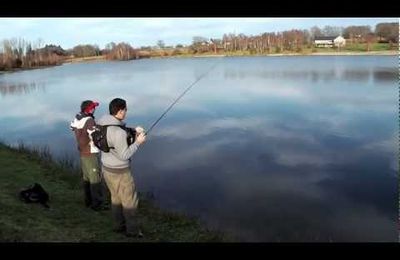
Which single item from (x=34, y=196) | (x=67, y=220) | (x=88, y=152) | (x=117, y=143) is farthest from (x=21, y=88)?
(x=117, y=143)

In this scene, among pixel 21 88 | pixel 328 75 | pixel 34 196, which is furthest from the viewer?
pixel 21 88

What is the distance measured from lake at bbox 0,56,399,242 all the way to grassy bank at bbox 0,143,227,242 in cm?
105

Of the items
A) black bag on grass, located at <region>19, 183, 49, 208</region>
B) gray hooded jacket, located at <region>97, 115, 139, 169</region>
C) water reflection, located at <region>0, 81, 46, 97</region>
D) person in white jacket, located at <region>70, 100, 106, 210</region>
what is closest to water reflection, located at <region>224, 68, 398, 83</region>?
water reflection, located at <region>0, 81, 46, 97</region>

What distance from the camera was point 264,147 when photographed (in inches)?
521

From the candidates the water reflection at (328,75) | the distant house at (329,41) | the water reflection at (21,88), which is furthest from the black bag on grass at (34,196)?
the distant house at (329,41)

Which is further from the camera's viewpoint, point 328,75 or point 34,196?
point 328,75

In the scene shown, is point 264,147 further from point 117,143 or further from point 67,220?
point 117,143

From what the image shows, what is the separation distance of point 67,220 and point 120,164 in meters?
1.58

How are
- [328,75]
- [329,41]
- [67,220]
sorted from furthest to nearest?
[329,41] < [328,75] < [67,220]

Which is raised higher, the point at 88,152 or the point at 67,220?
the point at 88,152

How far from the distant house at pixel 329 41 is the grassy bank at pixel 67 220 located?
3673 centimetres

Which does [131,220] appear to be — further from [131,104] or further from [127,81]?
[127,81]

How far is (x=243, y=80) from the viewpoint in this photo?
1105 inches
